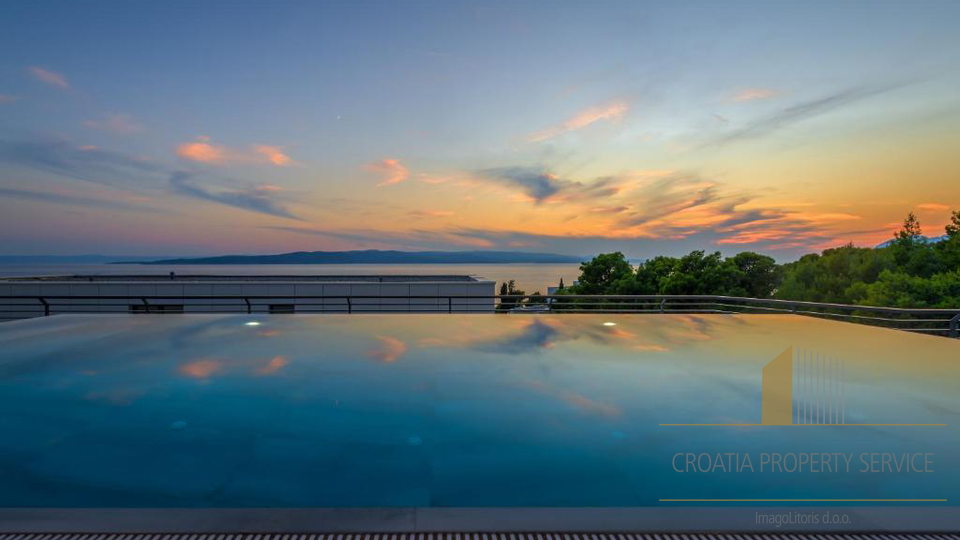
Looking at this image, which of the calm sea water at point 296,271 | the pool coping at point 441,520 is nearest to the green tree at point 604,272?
the calm sea water at point 296,271

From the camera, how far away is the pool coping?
1.64 meters

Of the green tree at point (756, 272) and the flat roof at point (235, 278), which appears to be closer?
the flat roof at point (235, 278)

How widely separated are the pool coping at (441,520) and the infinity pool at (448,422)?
0.59 meters

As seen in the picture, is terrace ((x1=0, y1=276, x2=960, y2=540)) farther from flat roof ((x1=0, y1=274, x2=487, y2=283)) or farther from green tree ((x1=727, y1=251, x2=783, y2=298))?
green tree ((x1=727, y1=251, x2=783, y2=298))

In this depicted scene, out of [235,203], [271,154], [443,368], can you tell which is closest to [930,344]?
[443,368]

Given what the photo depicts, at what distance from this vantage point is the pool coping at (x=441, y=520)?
1.64m

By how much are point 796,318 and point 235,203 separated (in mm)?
19934

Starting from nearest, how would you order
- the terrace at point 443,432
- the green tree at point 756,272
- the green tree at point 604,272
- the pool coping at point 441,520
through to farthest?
the pool coping at point 441,520, the terrace at point 443,432, the green tree at point 756,272, the green tree at point 604,272

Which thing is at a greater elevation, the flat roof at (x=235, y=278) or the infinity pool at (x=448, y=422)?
the flat roof at (x=235, y=278)

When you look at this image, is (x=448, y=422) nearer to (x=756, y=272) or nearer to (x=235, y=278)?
(x=235, y=278)

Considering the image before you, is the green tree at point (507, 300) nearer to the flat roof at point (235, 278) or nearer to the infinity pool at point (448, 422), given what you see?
the flat roof at point (235, 278)

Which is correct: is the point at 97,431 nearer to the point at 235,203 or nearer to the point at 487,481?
the point at 487,481

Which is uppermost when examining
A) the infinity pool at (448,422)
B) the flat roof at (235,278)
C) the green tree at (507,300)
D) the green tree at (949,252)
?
the green tree at (949,252)

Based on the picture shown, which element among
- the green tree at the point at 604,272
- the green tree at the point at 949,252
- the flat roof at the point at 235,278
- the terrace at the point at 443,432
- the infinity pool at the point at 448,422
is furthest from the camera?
the green tree at the point at 949,252
